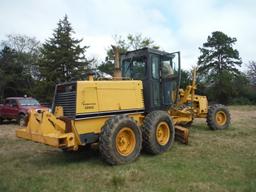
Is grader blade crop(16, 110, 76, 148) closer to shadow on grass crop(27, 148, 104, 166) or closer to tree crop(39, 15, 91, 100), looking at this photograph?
shadow on grass crop(27, 148, 104, 166)

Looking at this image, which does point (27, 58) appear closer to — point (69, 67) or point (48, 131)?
point (69, 67)

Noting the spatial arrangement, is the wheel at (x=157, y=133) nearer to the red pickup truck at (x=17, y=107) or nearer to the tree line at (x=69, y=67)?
the red pickup truck at (x=17, y=107)

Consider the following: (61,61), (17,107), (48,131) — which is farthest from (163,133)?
(61,61)

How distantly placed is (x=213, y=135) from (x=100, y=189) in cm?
641

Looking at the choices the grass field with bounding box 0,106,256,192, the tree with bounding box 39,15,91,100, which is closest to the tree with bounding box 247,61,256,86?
the tree with bounding box 39,15,91,100

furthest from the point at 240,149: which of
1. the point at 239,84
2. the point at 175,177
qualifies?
the point at 239,84

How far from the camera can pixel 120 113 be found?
8.12 meters

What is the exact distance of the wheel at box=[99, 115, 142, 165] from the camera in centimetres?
718

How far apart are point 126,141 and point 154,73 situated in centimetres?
239

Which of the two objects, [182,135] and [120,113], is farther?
[182,135]

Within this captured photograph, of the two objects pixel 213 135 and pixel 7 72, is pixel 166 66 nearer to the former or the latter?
pixel 213 135

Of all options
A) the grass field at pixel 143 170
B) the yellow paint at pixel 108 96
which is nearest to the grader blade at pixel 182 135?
the grass field at pixel 143 170

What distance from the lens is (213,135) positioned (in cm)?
1132

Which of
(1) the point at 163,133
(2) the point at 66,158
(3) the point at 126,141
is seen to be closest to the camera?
(3) the point at 126,141
